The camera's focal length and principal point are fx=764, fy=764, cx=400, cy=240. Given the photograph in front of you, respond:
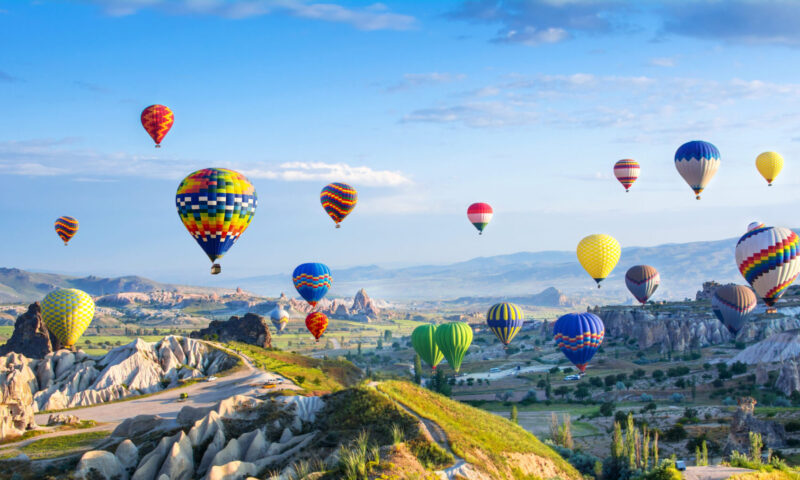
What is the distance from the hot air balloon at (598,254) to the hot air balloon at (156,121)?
59.4 meters

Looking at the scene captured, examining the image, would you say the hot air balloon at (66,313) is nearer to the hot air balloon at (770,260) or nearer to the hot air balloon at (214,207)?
the hot air balloon at (214,207)

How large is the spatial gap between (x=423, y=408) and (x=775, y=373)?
8305 centimetres

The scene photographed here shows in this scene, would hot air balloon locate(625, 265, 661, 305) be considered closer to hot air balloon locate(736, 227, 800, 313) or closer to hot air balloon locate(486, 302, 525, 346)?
hot air balloon locate(486, 302, 525, 346)

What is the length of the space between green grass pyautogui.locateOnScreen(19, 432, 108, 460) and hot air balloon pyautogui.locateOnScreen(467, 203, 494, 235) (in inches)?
2971

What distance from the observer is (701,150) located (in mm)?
100875

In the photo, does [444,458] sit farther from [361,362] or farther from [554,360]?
[361,362]

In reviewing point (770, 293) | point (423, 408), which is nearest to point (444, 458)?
point (423, 408)

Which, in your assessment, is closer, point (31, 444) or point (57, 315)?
point (31, 444)

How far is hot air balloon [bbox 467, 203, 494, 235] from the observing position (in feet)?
410

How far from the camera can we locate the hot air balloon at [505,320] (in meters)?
99.8

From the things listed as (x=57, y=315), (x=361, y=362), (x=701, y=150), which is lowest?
(x=361, y=362)

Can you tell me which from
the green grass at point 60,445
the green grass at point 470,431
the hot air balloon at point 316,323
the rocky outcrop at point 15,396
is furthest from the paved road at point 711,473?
the hot air balloon at point 316,323

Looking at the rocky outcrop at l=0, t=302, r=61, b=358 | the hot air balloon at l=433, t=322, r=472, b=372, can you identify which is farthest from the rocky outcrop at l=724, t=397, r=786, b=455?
the rocky outcrop at l=0, t=302, r=61, b=358

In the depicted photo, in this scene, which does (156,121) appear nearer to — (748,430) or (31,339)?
(31,339)
